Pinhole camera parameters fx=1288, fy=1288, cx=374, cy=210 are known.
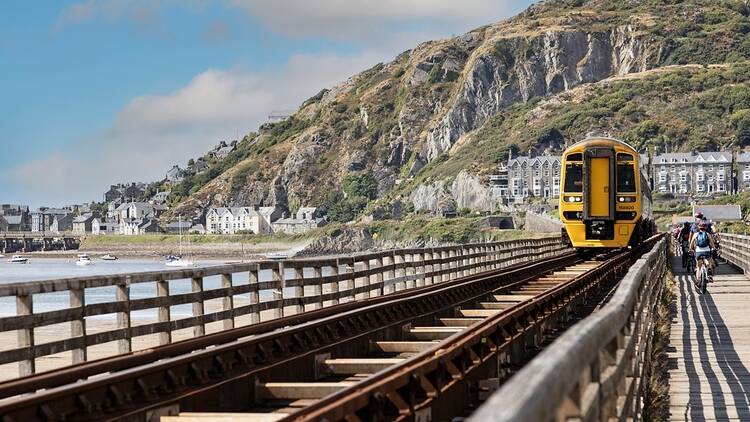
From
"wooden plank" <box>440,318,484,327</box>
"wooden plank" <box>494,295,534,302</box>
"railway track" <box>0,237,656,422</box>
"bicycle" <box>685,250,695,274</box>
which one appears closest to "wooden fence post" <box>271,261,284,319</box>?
"railway track" <box>0,237,656,422</box>

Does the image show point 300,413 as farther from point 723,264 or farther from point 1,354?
→ point 723,264

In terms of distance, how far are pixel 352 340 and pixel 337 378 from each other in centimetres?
150

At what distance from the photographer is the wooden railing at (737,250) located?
36.6 meters

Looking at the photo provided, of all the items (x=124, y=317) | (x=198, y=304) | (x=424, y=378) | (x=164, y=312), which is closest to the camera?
(x=424, y=378)

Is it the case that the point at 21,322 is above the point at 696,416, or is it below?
above

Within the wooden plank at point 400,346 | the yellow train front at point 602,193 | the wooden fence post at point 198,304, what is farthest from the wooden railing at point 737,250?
the wooden plank at point 400,346

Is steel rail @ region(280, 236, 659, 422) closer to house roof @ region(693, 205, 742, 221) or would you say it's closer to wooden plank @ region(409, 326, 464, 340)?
wooden plank @ region(409, 326, 464, 340)

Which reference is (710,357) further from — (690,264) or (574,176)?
(690,264)

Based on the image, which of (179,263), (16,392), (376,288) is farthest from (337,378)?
(179,263)

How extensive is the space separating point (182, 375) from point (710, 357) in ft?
26.7

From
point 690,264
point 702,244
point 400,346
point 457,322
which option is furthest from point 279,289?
point 690,264

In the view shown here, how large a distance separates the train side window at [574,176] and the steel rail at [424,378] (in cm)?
2270

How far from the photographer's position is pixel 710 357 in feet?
52.7

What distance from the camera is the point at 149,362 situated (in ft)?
36.7
